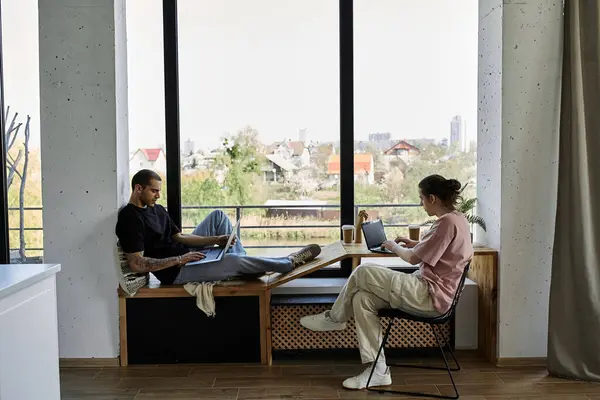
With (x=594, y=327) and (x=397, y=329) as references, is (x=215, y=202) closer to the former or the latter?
(x=397, y=329)

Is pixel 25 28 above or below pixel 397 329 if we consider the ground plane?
above

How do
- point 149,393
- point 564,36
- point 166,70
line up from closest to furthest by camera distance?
point 149,393 < point 564,36 < point 166,70

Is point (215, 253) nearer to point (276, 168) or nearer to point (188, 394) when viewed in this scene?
point (276, 168)

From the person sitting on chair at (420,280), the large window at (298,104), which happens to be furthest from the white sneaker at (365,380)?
the large window at (298,104)

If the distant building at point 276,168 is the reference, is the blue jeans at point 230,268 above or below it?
below

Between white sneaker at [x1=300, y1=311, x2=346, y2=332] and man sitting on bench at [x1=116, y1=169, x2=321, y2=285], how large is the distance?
346 mm

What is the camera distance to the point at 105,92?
3.66 m

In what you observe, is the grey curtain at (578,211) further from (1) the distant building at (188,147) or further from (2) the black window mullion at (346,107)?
(1) the distant building at (188,147)

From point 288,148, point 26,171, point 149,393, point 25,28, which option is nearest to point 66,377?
point 149,393

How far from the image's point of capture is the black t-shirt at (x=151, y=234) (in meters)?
3.53

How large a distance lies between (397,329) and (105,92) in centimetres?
234

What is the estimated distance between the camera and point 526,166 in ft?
11.9

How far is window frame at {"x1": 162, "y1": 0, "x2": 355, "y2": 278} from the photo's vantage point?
4.07 metres

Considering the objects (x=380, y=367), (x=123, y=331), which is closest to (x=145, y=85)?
(x=123, y=331)
